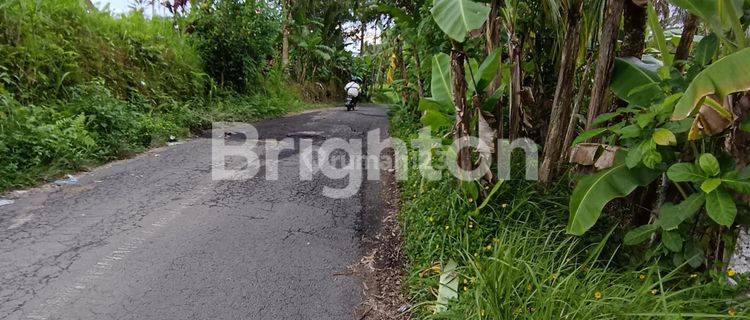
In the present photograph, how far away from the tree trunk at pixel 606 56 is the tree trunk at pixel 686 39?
382 millimetres

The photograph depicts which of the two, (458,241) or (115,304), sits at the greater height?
(458,241)

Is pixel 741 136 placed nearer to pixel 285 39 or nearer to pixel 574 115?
pixel 574 115

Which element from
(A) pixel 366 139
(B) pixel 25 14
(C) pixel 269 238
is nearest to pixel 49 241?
(C) pixel 269 238

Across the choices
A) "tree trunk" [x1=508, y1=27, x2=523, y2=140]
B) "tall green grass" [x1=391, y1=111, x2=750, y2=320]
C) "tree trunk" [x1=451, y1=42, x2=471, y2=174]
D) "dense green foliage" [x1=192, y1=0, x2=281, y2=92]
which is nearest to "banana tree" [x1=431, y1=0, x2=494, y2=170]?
"tree trunk" [x1=451, y1=42, x2=471, y2=174]

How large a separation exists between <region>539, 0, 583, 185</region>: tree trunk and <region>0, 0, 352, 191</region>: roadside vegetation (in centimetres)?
450

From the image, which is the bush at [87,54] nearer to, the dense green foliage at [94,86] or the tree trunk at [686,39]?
the dense green foliage at [94,86]

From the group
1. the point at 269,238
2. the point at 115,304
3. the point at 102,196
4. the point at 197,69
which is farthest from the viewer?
the point at 197,69

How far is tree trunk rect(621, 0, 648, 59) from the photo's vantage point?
2990 millimetres

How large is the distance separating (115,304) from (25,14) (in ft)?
16.6

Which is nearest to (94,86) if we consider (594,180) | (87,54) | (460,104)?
(87,54)

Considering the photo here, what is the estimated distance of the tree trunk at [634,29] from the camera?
299 centimetres

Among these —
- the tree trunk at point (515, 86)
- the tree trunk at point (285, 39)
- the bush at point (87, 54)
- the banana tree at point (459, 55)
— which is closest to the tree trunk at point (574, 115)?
the tree trunk at point (515, 86)

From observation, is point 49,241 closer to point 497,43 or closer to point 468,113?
point 468,113

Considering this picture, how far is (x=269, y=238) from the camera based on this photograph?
3.32 meters
